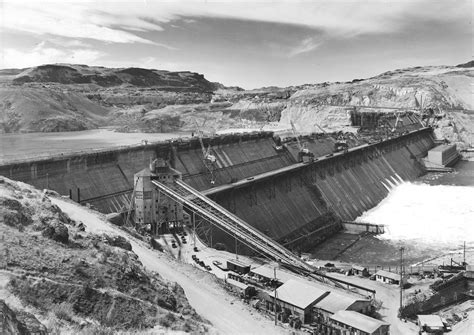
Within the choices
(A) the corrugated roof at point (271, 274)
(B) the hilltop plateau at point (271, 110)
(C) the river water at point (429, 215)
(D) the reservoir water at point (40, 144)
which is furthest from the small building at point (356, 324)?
(B) the hilltop plateau at point (271, 110)

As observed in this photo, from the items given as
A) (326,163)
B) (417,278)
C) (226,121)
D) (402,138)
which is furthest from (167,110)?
(417,278)

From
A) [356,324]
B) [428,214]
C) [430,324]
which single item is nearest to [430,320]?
[430,324]

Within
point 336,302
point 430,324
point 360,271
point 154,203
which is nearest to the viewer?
point 336,302

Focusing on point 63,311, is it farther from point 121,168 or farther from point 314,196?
point 314,196

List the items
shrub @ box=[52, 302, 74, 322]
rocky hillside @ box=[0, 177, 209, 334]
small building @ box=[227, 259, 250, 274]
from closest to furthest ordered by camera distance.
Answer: rocky hillside @ box=[0, 177, 209, 334] → shrub @ box=[52, 302, 74, 322] → small building @ box=[227, 259, 250, 274]

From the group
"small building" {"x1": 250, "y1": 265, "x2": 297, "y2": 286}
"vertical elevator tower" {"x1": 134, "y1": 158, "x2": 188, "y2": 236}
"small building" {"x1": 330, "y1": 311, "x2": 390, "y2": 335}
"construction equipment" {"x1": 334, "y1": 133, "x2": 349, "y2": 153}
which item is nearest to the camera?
"small building" {"x1": 330, "y1": 311, "x2": 390, "y2": 335}

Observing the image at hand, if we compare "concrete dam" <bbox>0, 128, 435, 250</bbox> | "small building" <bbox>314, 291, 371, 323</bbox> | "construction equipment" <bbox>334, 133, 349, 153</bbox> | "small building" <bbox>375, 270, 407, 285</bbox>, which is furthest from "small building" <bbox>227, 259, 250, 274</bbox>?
"construction equipment" <bbox>334, 133, 349, 153</bbox>

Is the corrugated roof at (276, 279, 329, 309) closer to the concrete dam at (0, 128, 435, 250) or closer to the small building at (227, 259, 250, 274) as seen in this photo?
the small building at (227, 259, 250, 274)
